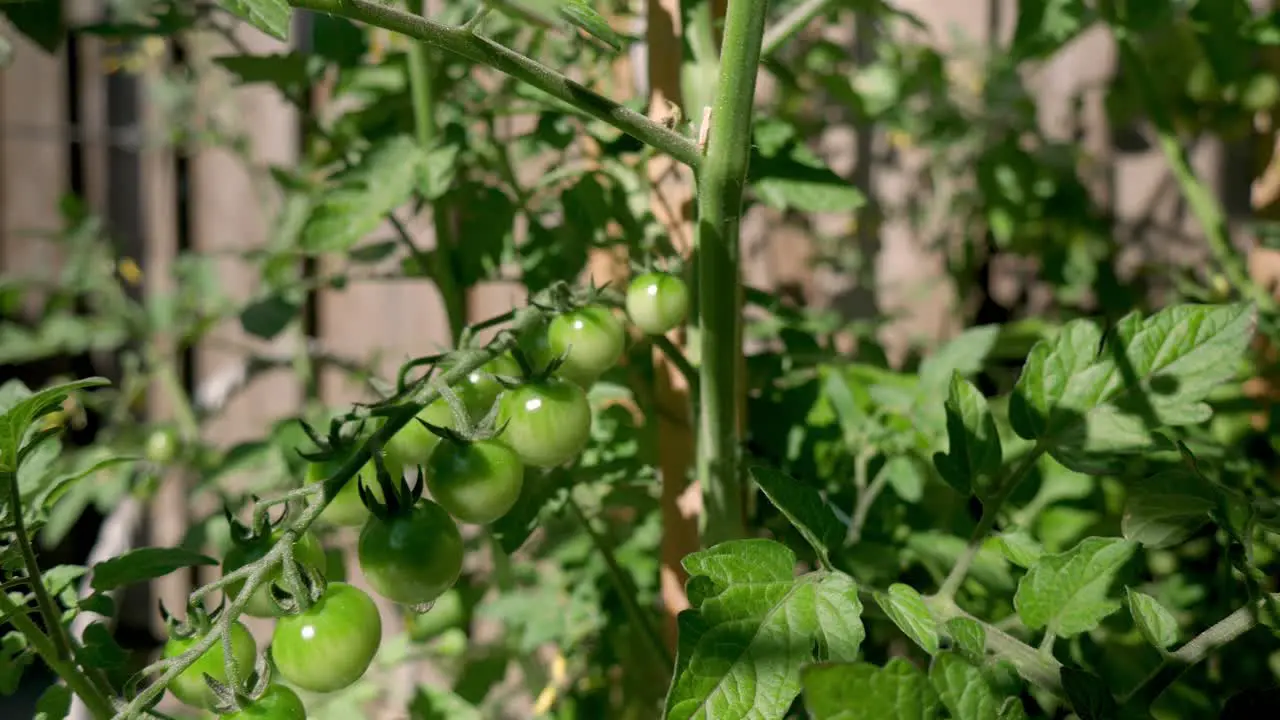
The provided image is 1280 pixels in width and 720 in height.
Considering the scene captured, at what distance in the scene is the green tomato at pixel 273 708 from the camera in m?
0.46

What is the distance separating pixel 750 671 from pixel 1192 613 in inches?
25.1

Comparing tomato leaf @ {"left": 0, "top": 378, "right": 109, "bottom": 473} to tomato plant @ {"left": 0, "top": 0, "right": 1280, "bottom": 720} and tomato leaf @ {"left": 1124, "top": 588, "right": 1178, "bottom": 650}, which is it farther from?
tomato leaf @ {"left": 1124, "top": 588, "right": 1178, "bottom": 650}

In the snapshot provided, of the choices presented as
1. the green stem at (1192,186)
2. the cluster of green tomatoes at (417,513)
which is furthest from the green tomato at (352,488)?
the green stem at (1192,186)

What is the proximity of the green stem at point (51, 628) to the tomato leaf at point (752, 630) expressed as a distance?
34 cm

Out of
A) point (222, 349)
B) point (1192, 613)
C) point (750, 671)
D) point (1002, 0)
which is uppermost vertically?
point (1002, 0)

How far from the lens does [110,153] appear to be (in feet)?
9.07

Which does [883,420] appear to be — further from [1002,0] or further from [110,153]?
[110,153]

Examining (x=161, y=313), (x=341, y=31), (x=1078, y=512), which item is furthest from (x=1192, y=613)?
(x=161, y=313)

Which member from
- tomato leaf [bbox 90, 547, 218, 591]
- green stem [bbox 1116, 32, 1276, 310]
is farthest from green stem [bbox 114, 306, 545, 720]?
green stem [bbox 1116, 32, 1276, 310]

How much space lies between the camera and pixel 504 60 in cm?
48

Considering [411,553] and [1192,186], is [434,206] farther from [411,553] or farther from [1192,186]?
[1192,186]

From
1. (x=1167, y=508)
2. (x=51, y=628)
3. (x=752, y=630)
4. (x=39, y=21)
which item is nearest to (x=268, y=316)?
(x=39, y=21)

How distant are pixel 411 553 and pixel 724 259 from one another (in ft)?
0.78

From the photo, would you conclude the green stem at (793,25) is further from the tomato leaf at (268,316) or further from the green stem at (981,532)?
the tomato leaf at (268,316)
